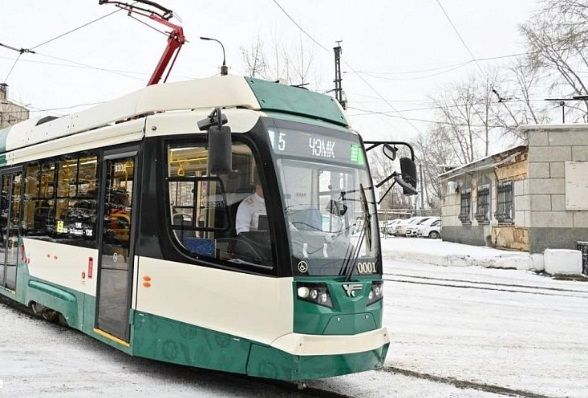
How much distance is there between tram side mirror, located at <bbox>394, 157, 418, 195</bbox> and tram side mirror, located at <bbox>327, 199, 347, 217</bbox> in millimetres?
1030

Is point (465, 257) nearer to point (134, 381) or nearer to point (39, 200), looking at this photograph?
point (39, 200)

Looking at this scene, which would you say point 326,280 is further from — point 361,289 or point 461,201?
point 461,201

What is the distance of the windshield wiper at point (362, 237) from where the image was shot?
5.11m

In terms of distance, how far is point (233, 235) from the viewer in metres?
5.11

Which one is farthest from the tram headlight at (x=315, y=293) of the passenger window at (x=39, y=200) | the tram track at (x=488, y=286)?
the tram track at (x=488, y=286)

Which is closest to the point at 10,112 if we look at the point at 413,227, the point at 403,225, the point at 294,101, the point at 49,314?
the point at 403,225

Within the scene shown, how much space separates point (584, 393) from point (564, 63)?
3390 centimetres

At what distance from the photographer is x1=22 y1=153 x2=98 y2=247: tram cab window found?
6.85 meters

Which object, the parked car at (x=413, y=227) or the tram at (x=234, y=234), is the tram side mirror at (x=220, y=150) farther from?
the parked car at (x=413, y=227)

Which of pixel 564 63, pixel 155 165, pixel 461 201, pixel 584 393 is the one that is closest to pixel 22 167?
pixel 155 165

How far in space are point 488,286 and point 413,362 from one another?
8.49m

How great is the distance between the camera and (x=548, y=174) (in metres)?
19.0

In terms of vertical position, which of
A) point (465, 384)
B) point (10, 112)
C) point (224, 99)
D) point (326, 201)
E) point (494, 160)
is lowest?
point (465, 384)

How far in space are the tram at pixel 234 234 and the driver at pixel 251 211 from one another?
0.01 m
